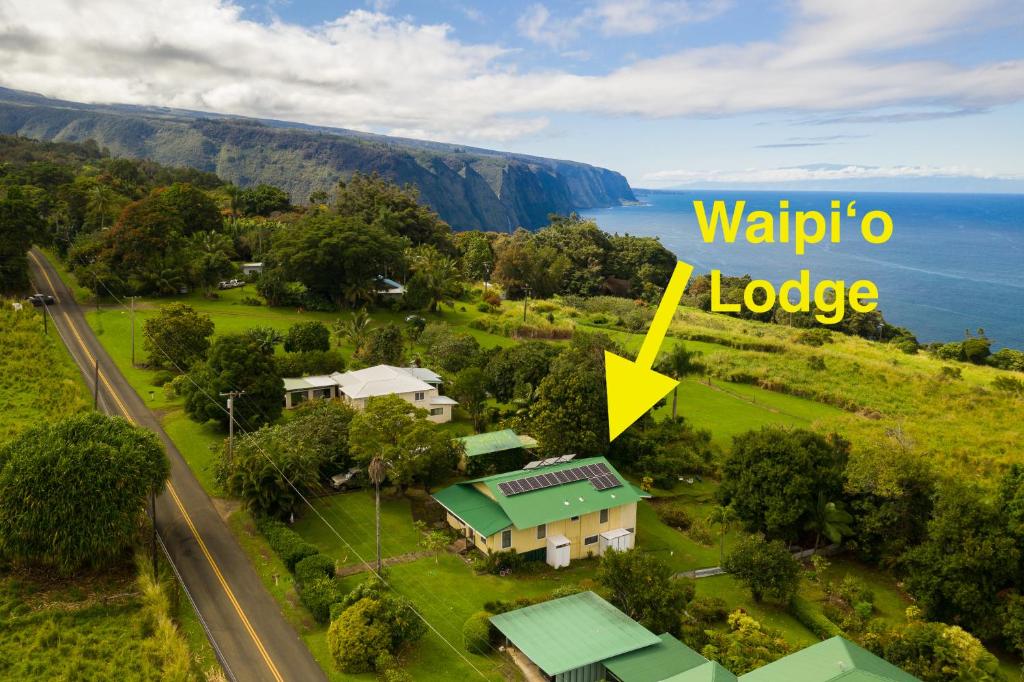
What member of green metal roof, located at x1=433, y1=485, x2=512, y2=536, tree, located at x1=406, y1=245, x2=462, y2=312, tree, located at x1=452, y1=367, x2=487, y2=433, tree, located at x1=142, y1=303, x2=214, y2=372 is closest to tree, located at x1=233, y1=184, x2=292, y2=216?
tree, located at x1=406, y1=245, x2=462, y2=312

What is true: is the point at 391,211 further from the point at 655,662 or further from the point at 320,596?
the point at 655,662

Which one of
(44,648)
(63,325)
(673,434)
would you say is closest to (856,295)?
(673,434)

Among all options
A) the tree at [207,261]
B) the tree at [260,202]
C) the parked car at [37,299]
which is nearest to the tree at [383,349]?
the tree at [207,261]

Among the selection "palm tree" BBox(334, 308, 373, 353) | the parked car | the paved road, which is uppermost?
the parked car

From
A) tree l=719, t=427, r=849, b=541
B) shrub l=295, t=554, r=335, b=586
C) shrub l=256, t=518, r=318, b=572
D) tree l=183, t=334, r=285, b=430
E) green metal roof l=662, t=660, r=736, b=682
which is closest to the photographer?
green metal roof l=662, t=660, r=736, b=682

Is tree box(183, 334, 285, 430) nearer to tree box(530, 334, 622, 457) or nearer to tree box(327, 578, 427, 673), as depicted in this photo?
tree box(530, 334, 622, 457)
